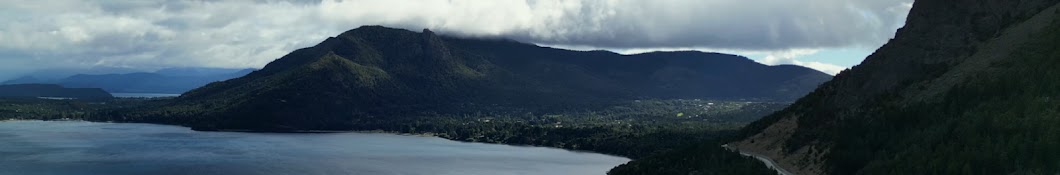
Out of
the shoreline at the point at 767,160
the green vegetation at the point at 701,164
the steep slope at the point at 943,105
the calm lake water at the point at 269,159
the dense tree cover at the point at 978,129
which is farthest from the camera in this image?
the calm lake water at the point at 269,159

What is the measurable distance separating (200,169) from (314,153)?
3749 centimetres

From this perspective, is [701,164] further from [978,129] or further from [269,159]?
[269,159]

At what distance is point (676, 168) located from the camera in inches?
3376

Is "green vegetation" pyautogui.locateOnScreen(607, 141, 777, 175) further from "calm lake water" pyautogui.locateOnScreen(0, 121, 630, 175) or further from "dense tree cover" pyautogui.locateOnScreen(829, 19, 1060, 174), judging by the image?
"calm lake water" pyautogui.locateOnScreen(0, 121, 630, 175)

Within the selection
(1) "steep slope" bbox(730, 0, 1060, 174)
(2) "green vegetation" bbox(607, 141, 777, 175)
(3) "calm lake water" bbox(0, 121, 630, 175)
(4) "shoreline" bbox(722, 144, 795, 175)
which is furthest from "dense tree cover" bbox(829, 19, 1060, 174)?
(3) "calm lake water" bbox(0, 121, 630, 175)

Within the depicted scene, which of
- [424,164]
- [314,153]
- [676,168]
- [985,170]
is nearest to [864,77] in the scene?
[676,168]

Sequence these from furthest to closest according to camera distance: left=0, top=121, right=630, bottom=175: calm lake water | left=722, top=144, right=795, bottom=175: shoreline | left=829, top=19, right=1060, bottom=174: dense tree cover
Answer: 1. left=0, top=121, right=630, bottom=175: calm lake water
2. left=722, top=144, right=795, bottom=175: shoreline
3. left=829, top=19, right=1060, bottom=174: dense tree cover

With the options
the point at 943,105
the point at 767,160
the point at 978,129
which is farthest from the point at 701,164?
the point at 978,129

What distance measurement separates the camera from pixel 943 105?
64.8 meters

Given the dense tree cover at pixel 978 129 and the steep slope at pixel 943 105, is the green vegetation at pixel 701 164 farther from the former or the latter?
the dense tree cover at pixel 978 129

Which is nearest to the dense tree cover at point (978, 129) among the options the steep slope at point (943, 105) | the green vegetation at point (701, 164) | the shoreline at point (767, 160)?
the steep slope at point (943, 105)

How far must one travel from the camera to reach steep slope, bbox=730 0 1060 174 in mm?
52938

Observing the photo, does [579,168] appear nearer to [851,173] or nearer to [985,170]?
[851,173]

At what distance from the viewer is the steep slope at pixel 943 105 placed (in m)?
52.9
